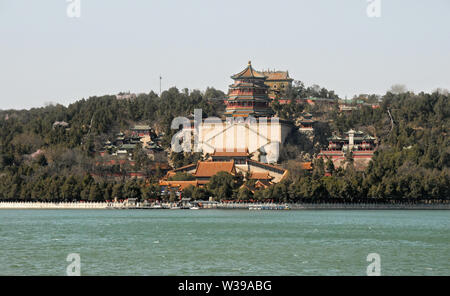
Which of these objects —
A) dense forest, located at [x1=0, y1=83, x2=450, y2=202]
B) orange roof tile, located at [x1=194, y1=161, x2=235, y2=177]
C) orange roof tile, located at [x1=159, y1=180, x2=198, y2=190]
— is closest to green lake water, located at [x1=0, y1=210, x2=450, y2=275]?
dense forest, located at [x1=0, y1=83, x2=450, y2=202]

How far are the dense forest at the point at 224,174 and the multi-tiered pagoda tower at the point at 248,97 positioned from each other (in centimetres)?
Result: 488

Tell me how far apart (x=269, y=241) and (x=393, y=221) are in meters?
20.0

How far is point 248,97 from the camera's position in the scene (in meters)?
102

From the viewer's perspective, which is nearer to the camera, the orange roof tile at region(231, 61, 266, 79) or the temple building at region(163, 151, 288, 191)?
the temple building at region(163, 151, 288, 191)

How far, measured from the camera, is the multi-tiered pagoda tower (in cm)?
10162

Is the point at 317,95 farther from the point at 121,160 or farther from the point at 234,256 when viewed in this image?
the point at 234,256

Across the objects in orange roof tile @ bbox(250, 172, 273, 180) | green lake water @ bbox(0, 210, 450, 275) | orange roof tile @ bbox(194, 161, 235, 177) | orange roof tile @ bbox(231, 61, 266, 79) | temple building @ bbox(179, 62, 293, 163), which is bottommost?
green lake water @ bbox(0, 210, 450, 275)

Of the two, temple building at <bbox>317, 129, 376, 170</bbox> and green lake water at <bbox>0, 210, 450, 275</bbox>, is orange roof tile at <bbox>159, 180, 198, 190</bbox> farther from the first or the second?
green lake water at <bbox>0, 210, 450, 275</bbox>

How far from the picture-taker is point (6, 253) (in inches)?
1618

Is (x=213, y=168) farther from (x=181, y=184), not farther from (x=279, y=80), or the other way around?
(x=279, y=80)

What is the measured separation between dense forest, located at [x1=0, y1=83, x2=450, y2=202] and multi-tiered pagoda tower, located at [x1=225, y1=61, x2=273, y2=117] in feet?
16.0

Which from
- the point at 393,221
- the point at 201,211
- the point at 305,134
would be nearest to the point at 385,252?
the point at 393,221

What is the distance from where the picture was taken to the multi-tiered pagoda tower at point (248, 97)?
333 feet

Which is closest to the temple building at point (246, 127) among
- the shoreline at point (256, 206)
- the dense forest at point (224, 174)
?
the dense forest at point (224, 174)
